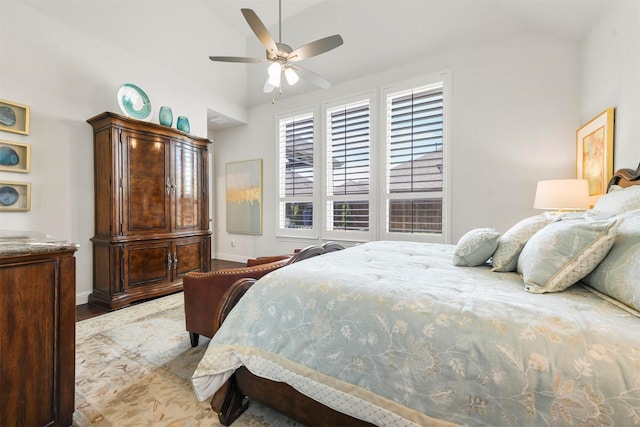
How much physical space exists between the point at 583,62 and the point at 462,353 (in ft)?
11.5

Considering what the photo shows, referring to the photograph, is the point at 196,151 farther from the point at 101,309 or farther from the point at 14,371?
the point at 14,371

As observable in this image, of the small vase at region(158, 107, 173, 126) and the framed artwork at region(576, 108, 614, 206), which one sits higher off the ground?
the small vase at region(158, 107, 173, 126)

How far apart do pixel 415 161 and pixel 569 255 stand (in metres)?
2.73

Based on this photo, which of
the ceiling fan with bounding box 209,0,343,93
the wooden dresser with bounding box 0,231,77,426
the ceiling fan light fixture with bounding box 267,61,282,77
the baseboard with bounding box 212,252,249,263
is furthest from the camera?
the baseboard with bounding box 212,252,249,263

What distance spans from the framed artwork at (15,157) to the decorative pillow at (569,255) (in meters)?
4.09

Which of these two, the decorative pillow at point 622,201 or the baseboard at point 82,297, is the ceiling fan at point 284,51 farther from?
the baseboard at point 82,297

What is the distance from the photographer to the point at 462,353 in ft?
2.77

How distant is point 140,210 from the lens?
10.4 feet

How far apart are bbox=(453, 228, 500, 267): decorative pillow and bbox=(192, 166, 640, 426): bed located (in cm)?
6

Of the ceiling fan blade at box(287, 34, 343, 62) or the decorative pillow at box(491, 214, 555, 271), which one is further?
the ceiling fan blade at box(287, 34, 343, 62)

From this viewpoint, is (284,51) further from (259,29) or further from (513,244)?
(513,244)

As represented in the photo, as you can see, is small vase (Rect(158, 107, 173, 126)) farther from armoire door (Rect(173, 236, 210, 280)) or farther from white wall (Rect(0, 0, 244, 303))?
armoire door (Rect(173, 236, 210, 280))

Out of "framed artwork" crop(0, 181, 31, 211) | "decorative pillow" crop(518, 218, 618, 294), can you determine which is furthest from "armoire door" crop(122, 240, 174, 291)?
"decorative pillow" crop(518, 218, 618, 294)

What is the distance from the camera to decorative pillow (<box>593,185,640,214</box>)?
4.89 ft
